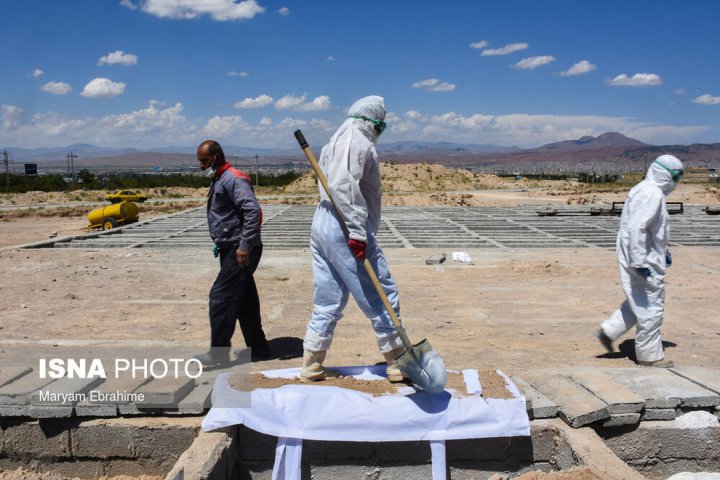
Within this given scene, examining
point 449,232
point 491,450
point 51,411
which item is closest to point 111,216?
point 449,232

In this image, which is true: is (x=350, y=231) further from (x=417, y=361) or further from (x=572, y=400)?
(x=572, y=400)

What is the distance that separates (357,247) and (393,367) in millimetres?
897

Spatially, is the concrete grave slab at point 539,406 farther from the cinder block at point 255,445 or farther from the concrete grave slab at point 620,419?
the cinder block at point 255,445

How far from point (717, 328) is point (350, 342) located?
385 cm

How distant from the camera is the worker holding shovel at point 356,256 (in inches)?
145

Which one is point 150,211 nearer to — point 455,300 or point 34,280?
point 34,280

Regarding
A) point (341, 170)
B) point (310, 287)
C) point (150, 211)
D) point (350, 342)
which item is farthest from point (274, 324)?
point (150, 211)

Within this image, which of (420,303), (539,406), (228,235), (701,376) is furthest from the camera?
(420,303)

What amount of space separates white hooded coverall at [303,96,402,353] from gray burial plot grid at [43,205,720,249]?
8933mm

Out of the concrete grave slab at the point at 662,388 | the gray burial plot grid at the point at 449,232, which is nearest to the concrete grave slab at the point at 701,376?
the concrete grave slab at the point at 662,388

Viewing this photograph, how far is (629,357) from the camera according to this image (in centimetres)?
554

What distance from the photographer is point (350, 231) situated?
3.69 m

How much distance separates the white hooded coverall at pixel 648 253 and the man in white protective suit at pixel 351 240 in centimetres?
230

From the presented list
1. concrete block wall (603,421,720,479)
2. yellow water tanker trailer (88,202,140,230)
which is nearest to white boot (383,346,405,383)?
concrete block wall (603,421,720,479)
